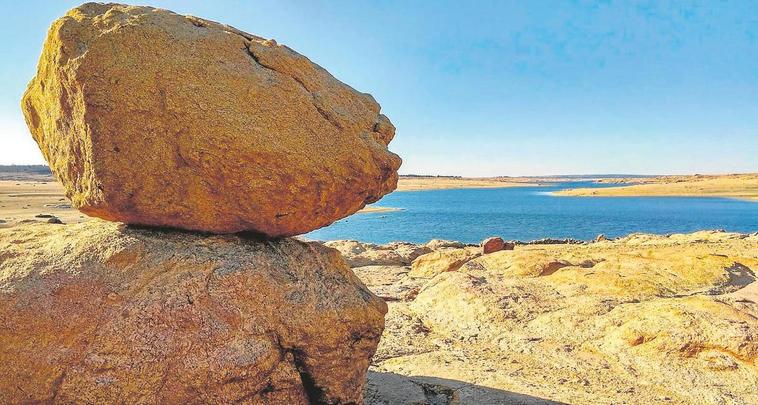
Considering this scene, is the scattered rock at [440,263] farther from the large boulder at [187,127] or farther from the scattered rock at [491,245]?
the large boulder at [187,127]

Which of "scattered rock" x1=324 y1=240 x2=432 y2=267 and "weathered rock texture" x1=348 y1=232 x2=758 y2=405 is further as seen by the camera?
"scattered rock" x1=324 y1=240 x2=432 y2=267

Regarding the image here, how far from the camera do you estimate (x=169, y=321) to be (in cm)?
551

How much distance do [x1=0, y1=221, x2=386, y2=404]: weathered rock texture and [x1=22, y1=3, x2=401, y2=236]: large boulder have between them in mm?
532

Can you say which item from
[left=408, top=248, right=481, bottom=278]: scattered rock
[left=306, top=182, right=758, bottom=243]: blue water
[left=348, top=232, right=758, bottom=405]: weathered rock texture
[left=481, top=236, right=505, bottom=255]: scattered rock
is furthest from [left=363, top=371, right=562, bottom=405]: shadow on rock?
[left=306, top=182, right=758, bottom=243]: blue water

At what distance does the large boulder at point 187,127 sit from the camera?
5738 mm

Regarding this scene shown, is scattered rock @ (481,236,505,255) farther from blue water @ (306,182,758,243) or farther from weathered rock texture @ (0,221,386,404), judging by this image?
blue water @ (306,182,758,243)

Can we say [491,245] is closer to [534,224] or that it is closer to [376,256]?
[376,256]

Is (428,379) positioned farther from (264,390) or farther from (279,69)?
(279,69)

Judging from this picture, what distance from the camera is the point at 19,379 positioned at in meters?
5.19

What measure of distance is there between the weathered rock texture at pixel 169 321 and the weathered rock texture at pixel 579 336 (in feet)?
7.12

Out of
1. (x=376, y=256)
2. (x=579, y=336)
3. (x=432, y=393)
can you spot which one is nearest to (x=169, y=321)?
(x=432, y=393)

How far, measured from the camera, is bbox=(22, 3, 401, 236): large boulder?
5.74 m

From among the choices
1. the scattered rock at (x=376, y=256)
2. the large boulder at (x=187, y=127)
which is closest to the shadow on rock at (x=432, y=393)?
the large boulder at (x=187, y=127)

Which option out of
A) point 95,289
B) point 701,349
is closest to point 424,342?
point 701,349
